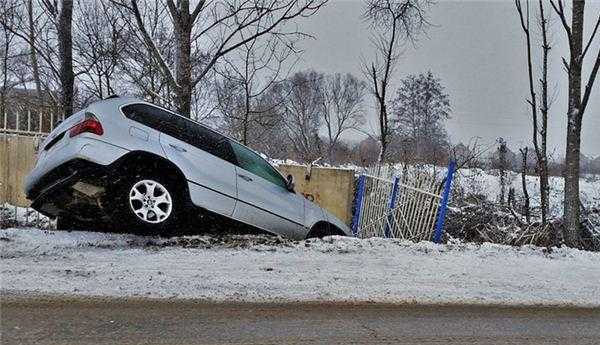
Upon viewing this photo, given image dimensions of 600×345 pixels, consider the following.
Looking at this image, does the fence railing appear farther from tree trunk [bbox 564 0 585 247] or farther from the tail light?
tree trunk [bbox 564 0 585 247]

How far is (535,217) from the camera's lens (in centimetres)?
1401

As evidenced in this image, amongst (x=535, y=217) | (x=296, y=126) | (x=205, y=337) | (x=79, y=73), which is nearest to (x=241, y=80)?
(x=79, y=73)

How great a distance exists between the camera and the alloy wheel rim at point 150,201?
263 inches

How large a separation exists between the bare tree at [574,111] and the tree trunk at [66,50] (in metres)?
10.6

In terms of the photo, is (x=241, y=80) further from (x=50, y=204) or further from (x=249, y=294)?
(x=249, y=294)

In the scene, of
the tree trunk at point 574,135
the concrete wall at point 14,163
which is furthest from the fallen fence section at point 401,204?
the concrete wall at point 14,163

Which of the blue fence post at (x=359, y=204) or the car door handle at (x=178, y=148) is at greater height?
the car door handle at (x=178, y=148)

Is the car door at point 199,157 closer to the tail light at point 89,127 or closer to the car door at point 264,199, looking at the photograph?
the car door at point 264,199

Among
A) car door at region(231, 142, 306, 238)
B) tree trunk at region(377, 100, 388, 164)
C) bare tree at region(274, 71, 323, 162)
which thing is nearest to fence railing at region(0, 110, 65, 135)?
car door at region(231, 142, 306, 238)

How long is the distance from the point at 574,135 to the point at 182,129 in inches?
270

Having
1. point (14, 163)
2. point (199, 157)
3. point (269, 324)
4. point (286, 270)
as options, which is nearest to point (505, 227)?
point (286, 270)

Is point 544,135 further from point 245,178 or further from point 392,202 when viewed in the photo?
point 245,178

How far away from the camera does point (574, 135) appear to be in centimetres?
973

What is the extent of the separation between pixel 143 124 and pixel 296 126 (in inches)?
1862
